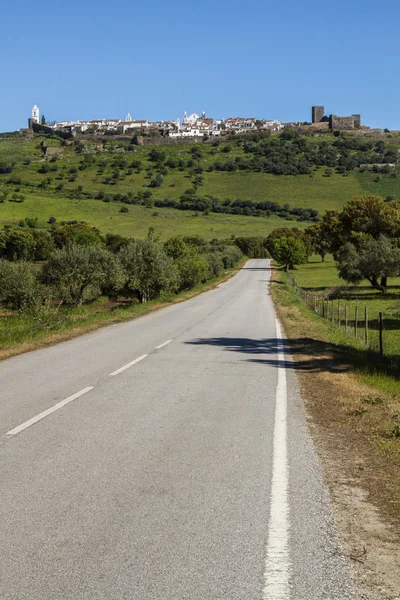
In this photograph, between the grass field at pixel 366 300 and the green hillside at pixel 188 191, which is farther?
the green hillside at pixel 188 191

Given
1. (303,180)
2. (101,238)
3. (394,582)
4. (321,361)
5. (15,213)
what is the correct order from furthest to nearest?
1. (303,180)
2. (15,213)
3. (101,238)
4. (321,361)
5. (394,582)

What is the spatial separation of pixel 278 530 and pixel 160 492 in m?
1.23

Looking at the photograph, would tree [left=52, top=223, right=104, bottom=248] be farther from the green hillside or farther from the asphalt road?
the asphalt road

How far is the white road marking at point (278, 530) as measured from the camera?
162 inches

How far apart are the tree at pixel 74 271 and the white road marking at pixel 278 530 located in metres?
43.5

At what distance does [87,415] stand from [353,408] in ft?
13.0

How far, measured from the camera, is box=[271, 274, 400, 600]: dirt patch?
450 centimetres

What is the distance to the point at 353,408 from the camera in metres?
10.3

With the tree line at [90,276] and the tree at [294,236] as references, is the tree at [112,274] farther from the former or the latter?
the tree at [294,236]

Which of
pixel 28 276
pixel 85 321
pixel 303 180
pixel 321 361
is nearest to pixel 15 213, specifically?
pixel 303 180

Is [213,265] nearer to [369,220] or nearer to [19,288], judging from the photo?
[369,220]

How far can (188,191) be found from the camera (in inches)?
6555

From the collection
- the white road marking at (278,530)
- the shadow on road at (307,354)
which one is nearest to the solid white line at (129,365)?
the shadow on road at (307,354)

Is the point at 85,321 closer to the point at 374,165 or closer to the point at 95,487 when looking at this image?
the point at 95,487
